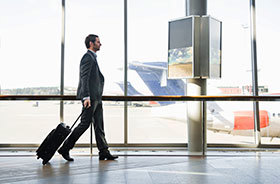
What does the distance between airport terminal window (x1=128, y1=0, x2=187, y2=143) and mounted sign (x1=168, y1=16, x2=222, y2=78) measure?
2.33 ft

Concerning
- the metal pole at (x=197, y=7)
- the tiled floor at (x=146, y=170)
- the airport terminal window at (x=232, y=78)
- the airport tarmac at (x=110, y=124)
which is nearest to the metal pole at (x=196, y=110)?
the metal pole at (x=197, y=7)

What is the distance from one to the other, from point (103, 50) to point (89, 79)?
82.4 inches

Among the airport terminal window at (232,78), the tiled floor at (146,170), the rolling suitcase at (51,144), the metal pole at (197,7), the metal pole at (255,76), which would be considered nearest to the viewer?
the tiled floor at (146,170)

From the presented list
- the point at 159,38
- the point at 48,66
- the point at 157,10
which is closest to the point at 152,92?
the point at 159,38

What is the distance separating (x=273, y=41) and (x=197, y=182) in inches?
158

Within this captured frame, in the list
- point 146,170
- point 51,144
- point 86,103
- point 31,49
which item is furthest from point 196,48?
point 31,49

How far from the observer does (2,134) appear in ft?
18.8

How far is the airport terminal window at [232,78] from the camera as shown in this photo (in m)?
5.83

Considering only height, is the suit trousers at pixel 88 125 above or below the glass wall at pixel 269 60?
below

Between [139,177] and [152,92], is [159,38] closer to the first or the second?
[152,92]

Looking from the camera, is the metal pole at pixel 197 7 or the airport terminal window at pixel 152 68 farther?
the airport terminal window at pixel 152 68

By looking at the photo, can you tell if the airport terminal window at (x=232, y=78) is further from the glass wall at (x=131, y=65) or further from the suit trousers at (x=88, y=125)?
the suit trousers at (x=88, y=125)

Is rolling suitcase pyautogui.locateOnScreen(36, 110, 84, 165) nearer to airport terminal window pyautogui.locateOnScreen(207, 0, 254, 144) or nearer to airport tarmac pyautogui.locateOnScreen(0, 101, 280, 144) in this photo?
airport tarmac pyautogui.locateOnScreen(0, 101, 280, 144)

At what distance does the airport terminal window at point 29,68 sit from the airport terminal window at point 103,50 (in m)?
0.21
